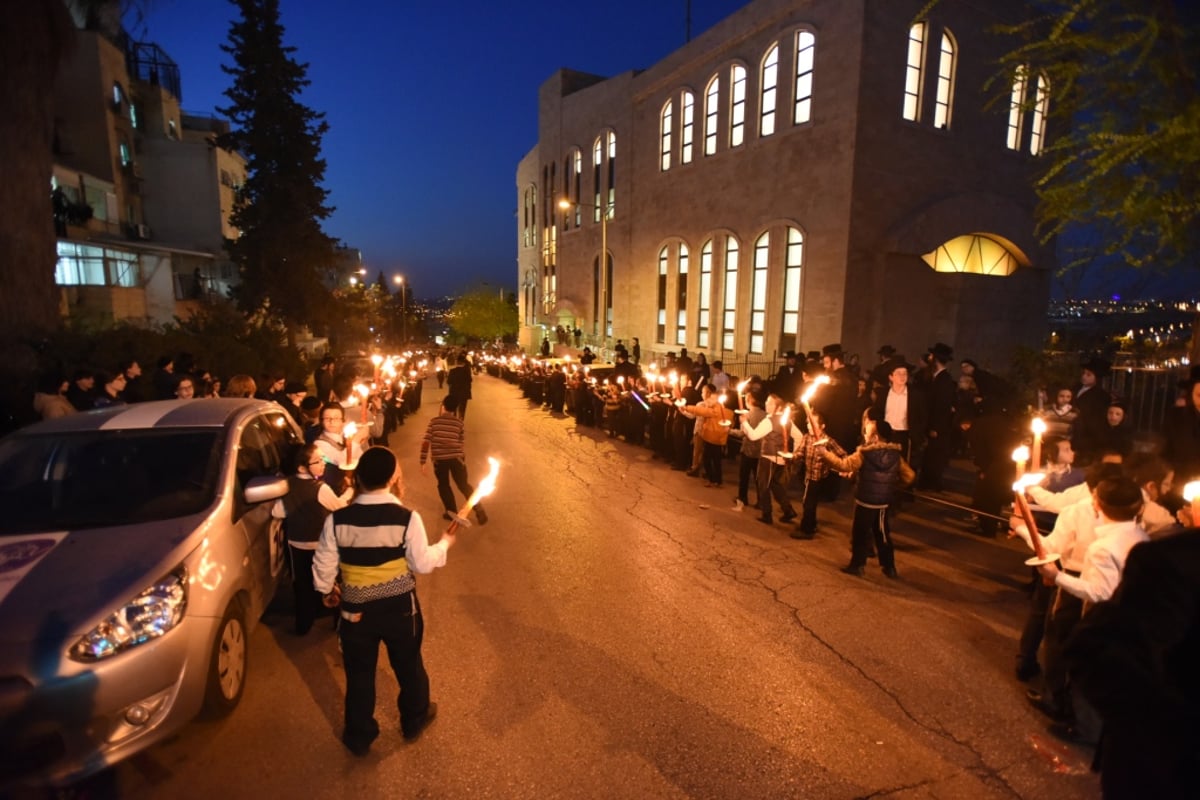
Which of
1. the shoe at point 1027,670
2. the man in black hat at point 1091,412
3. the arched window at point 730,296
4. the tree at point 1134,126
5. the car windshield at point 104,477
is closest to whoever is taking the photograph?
the car windshield at point 104,477

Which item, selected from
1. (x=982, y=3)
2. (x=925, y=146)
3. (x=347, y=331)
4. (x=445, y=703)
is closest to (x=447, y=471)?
(x=445, y=703)

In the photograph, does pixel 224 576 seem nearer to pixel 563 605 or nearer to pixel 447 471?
pixel 563 605

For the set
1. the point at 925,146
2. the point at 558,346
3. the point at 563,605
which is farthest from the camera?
the point at 558,346

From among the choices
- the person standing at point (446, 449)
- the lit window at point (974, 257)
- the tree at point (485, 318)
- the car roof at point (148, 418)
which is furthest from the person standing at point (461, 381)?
the tree at point (485, 318)

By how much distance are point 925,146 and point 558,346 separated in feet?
85.6

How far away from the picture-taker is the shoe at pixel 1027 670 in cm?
443

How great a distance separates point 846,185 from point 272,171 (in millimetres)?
24349

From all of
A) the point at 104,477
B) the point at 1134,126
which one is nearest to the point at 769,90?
the point at 1134,126

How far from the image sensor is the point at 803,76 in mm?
21391

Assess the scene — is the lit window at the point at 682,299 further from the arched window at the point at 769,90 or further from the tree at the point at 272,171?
the tree at the point at 272,171

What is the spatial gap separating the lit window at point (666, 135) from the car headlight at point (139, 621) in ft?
95.0

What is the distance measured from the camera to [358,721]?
11.7 feet

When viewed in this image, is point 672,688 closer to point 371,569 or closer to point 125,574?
point 371,569

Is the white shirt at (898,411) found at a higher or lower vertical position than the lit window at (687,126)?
lower
